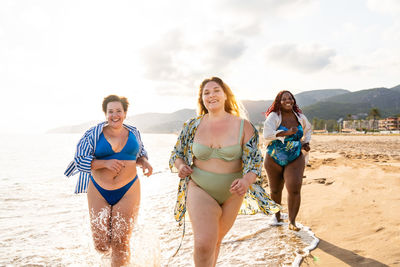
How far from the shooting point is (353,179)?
8250mm

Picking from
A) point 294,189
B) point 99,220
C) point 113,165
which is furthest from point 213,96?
point 294,189

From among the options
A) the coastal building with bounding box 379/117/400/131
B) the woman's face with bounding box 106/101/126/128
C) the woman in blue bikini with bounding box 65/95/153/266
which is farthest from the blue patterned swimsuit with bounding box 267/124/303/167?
the coastal building with bounding box 379/117/400/131

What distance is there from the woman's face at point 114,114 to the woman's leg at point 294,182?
118 inches

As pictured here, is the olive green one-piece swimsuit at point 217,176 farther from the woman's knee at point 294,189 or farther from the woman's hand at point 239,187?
the woman's knee at point 294,189

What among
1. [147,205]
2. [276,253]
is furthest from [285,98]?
[147,205]

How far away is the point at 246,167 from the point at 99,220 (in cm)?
201

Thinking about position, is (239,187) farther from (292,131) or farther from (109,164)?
(292,131)

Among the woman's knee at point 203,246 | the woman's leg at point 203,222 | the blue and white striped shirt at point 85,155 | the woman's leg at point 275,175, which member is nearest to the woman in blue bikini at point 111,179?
the blue and white striped shirt at point 85,155

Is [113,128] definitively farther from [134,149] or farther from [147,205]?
[147,205]

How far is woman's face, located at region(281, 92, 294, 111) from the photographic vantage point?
487 cm

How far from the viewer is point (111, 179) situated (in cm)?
344

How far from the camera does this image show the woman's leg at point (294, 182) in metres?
4.55

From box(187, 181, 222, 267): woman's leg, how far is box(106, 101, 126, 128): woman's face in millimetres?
1421

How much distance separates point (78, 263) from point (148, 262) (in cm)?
124
